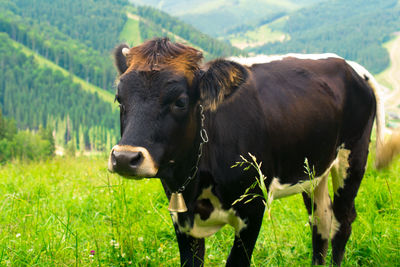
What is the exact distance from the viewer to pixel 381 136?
520 cm

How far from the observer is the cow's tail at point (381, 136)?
505cm

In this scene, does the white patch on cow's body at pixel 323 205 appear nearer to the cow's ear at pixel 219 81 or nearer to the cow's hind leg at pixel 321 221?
the cow's hind leg at pixel 321 221

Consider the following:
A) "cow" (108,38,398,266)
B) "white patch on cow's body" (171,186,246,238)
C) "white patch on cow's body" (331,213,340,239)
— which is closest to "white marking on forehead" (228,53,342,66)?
"cow" (108,38,398,266)

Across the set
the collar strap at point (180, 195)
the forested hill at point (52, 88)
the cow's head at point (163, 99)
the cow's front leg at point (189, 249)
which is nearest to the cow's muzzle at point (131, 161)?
the cow's head at point (163, 99)

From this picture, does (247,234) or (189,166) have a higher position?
(189,166)

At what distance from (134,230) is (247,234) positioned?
5.19 ft

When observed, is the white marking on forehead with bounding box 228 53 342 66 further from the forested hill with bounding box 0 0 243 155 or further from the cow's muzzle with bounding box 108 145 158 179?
the forested hill with bounding box 0 0 243 155

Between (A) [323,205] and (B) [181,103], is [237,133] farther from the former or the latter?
(A) [323,205]

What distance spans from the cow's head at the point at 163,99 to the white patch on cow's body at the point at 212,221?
0.50 m

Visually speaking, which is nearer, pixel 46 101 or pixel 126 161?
pixel 126 161

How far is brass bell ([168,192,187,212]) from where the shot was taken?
3.31 meters

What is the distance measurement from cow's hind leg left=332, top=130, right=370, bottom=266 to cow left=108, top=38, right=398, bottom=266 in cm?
1

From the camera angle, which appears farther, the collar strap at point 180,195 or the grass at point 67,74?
the grass at point 67,74

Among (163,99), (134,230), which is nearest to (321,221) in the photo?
(134,230)
